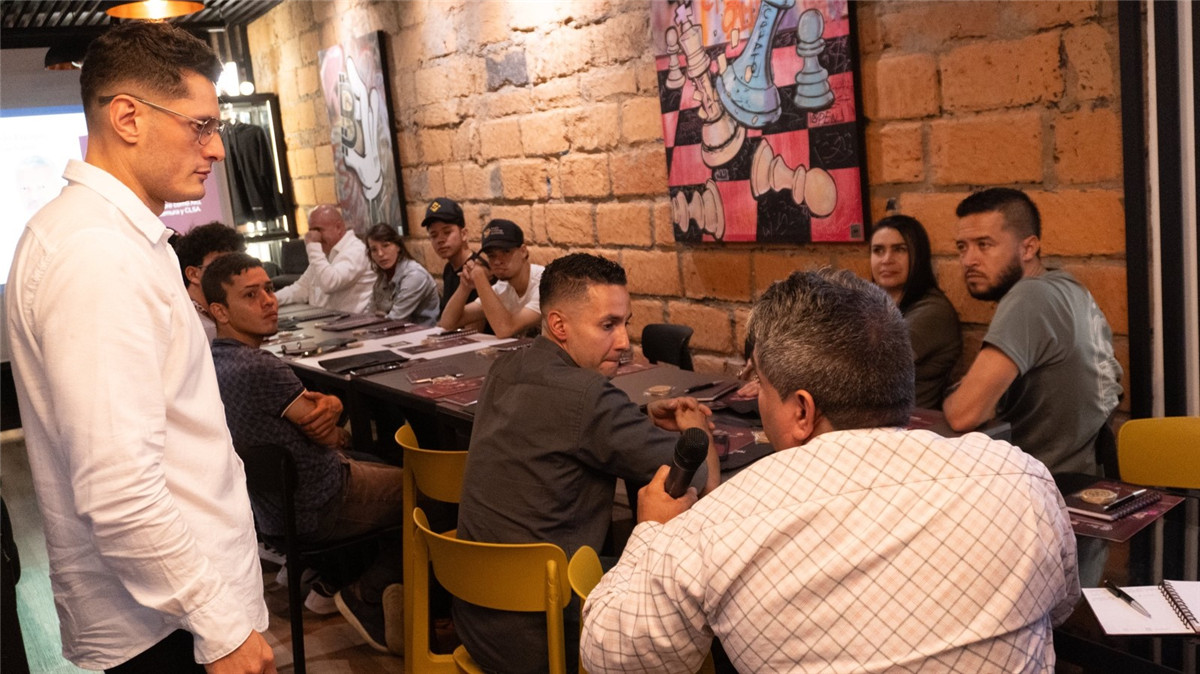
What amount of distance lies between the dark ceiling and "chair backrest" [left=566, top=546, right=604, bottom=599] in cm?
785

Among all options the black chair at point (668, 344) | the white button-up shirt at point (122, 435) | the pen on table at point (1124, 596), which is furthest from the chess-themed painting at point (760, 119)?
the white button-up shirt at point (122, 435)

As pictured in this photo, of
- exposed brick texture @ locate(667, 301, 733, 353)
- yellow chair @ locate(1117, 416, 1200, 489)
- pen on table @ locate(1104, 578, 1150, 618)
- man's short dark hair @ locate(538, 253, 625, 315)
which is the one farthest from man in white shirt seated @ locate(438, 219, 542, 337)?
pen on table @ locate(1104, 578, 1150, 618)

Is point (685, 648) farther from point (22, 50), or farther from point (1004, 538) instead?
point (22, 50)

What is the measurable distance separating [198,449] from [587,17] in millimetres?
4184

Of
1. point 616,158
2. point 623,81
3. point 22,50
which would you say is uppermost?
point 22,50

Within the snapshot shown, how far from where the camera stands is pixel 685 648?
1415 mm

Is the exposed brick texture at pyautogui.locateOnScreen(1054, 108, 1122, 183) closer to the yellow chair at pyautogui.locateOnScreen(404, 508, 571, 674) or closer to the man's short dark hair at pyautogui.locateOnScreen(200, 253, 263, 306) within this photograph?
the yellow chair at pyautogui.locateOnScreen(404, 508, 571, 674)

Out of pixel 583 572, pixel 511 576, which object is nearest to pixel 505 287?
pixel 511 576

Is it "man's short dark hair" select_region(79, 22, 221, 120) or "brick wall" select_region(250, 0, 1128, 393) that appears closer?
"man's short dark hair" select_region(79, 22, 221, 120)

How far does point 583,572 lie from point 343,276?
17.4 ft

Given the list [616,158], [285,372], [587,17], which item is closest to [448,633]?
[285,372]

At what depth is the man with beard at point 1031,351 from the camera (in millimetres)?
2691

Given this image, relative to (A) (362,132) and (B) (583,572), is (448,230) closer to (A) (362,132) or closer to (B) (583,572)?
(A) (362,132)

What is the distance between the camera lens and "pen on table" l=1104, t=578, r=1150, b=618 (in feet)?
5.19
